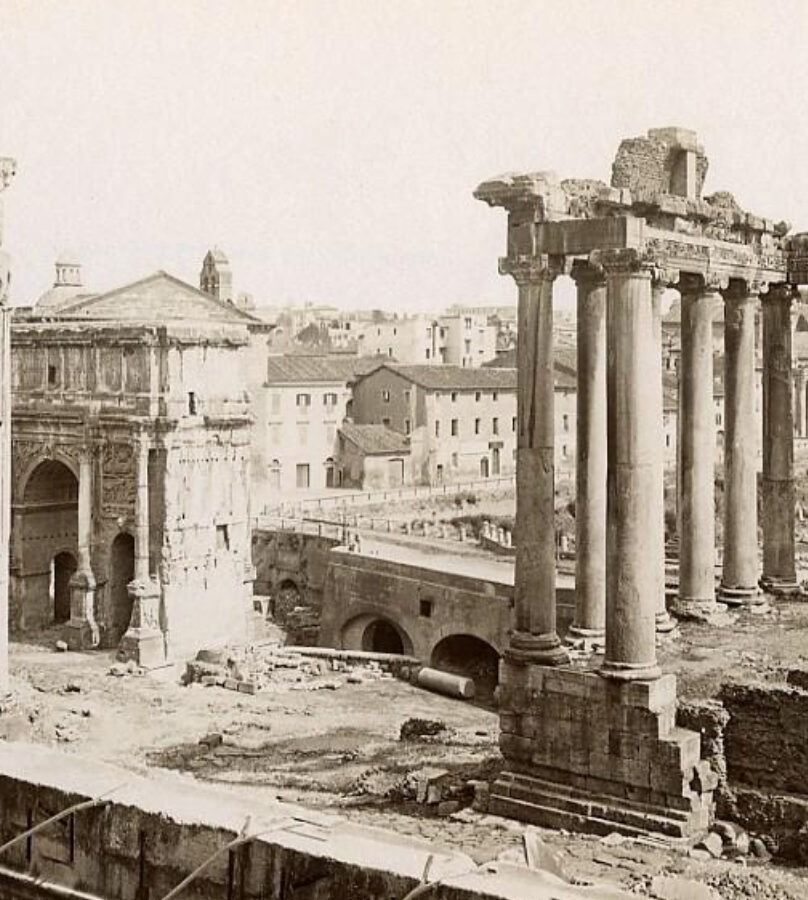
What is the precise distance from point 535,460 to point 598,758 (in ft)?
13.0

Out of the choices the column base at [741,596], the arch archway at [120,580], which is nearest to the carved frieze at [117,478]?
the arch archway at [120,580]

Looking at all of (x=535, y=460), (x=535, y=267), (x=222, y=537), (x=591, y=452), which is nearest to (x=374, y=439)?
(x=222, y=537)

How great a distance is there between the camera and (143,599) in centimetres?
3800

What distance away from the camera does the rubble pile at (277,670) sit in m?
34.4

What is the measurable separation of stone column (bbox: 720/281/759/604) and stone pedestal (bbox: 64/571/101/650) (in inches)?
891

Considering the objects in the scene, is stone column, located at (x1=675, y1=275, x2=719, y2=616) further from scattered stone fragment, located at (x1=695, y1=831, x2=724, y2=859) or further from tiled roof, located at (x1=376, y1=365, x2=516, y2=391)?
tiled roof, located at (x1=376, y1=365, x2=516, y2=391)

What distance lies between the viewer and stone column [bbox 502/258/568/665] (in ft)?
59.8

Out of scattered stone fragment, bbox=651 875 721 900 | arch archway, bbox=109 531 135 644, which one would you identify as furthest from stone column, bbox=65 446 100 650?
scattered stone fragment, bbox=651 875 721 900

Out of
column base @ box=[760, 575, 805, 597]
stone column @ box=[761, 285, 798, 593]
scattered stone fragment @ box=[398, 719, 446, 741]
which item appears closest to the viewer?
stone column @ box=[761, 285, 798, 593]

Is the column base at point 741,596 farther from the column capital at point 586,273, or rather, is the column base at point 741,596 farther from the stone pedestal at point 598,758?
the column capital at point 586,273

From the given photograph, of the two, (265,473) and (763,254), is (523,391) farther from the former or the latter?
(265,473)

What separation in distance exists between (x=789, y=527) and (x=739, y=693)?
6.11m

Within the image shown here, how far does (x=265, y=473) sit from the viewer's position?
6219cm

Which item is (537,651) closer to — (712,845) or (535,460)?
(535,460)
